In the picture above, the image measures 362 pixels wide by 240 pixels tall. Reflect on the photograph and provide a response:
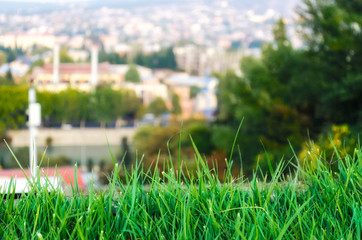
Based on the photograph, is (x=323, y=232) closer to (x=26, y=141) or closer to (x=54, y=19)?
(x=26, y=141)

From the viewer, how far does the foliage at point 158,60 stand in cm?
5238

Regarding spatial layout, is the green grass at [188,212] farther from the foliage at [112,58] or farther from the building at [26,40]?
the foliage at [112,58]

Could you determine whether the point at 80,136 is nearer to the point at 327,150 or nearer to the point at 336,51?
the point at 336,51

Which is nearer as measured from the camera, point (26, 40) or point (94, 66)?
point (94, 66)

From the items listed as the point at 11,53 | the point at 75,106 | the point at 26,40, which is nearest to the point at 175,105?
the point at 75,106

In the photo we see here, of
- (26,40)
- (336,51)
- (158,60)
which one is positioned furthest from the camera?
(158,60)

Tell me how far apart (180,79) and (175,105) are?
498cm

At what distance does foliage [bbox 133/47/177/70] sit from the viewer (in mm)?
52375

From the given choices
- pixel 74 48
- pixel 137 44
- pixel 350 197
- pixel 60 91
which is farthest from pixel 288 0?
pixel 350 197

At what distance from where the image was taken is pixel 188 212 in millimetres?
774

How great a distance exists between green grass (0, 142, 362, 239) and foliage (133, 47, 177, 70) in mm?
51466

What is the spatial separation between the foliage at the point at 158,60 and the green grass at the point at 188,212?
51.5m

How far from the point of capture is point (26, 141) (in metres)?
35.0

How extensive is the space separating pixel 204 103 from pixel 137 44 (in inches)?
551
